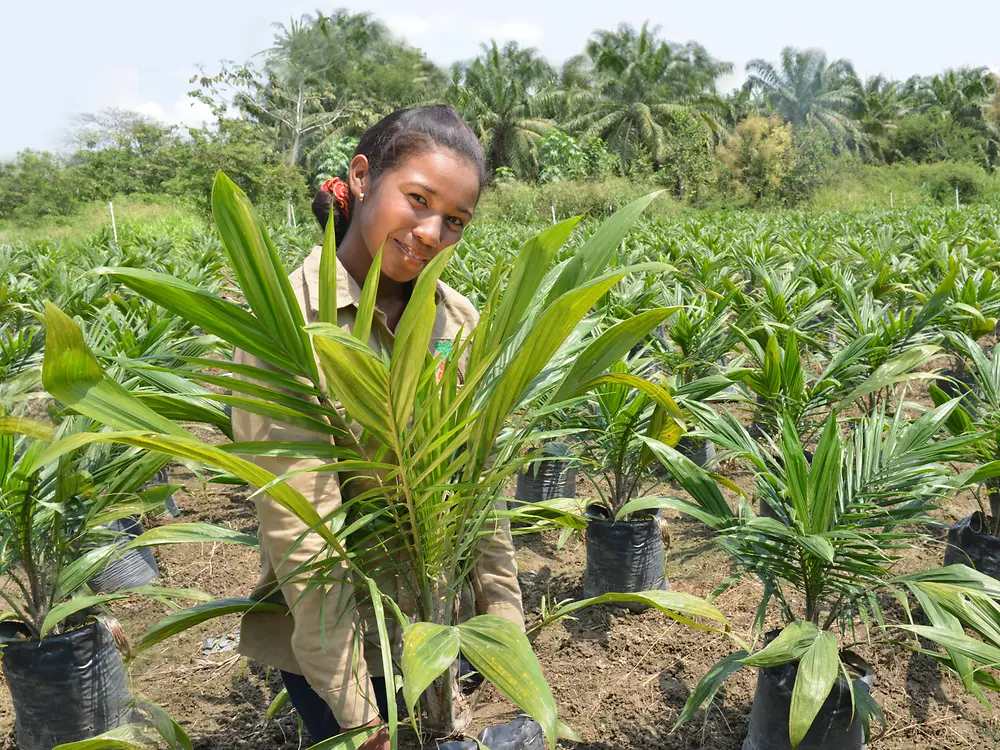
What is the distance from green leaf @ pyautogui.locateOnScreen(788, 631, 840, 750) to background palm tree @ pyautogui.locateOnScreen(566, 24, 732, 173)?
23166 millimetres

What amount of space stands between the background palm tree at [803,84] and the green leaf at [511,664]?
121 feet

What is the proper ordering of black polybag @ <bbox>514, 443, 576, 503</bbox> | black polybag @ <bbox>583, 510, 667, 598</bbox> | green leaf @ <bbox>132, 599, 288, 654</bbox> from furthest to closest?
black polybag @ <bbox>514, 443, 576, 503</bbox> → black polybag @ <bbox>583, 510, 667, 598</bbox> → green leaf @ <bbox>132, 599, 288, 654</bbox>

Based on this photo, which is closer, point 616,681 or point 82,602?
point 82,602

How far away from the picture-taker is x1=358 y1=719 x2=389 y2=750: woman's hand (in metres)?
0.96

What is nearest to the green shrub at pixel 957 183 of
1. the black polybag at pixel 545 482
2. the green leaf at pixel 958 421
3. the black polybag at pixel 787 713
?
the black polybag at pixel 545 482

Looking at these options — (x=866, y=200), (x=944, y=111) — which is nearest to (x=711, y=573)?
(x=866, y=200)

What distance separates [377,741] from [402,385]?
20.8 inches

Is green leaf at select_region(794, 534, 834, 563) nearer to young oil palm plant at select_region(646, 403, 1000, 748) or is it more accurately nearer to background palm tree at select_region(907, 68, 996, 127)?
young oil palm plant at select_region(646, 403, 1000, 748)

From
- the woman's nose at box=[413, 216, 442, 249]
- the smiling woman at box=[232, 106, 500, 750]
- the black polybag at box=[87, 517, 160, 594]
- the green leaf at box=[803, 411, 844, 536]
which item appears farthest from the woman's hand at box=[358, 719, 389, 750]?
the black polybag at box=[87, 517, 160, 594]

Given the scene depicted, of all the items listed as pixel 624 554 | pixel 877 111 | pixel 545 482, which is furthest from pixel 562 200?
pixel 877 111

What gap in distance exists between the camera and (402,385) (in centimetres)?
71

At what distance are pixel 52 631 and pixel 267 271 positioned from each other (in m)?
1.36

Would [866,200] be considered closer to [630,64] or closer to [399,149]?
[630,64]

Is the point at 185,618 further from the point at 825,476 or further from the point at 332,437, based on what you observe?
the point at 825,476
